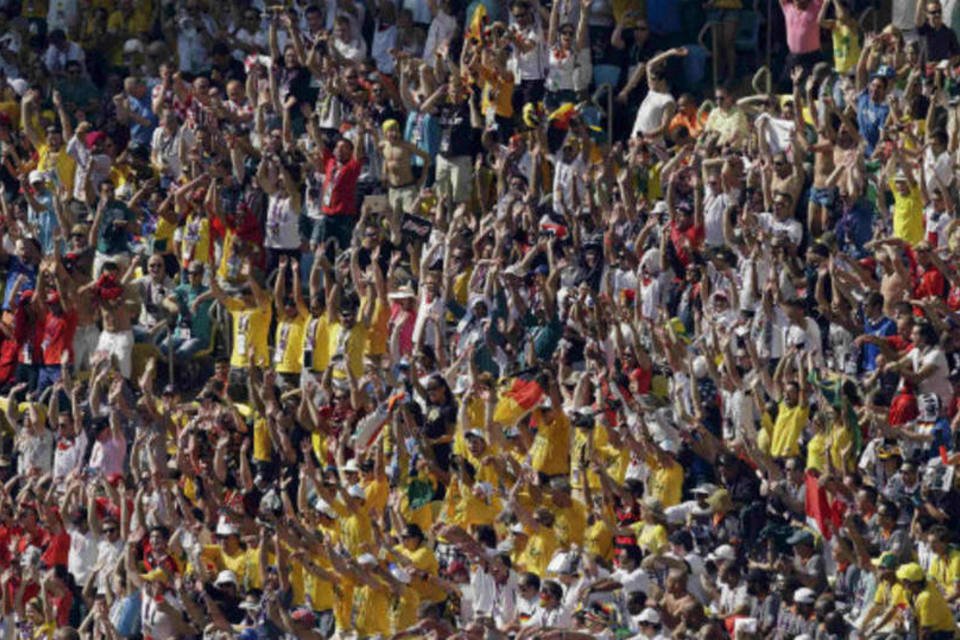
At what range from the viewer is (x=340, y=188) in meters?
37.5

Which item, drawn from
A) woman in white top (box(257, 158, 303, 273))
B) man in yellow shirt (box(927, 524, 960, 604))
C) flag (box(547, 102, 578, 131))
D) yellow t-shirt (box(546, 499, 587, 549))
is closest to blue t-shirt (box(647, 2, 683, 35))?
flag (box(547, 102, 578, 131))

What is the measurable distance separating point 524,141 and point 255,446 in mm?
4307

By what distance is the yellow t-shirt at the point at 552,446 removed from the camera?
3294 cm

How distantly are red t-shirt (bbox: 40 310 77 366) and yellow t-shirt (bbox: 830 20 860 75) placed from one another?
7.39 meters

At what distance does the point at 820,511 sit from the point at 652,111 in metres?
7.29

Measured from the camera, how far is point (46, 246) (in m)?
39.6

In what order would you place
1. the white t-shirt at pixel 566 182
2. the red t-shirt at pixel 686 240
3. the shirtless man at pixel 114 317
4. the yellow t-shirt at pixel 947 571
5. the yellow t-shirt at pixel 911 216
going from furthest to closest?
the shirtless man at pixel 114 317 < the white t-shirt at pixel 566 182 < the red t-shirt at pixel 686 240 < the yellow t-shirt at pixel 911 216 < the yellow t-shirt at pixel 947 571

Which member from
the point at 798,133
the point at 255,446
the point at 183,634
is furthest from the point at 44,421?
the point at 798,133

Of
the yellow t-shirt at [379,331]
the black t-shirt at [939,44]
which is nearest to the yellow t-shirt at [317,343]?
the yellow t-shirt at [379,331]

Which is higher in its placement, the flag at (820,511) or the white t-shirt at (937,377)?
the white t-shirt at (937,377)

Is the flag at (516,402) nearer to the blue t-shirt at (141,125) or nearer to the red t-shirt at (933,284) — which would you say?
the red t-shirt at (933,284)

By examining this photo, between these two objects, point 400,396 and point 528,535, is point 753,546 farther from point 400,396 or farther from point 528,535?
point 400,396

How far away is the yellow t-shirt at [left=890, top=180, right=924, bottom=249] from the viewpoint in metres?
34.2

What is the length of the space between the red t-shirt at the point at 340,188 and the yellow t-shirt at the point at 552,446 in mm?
5006
